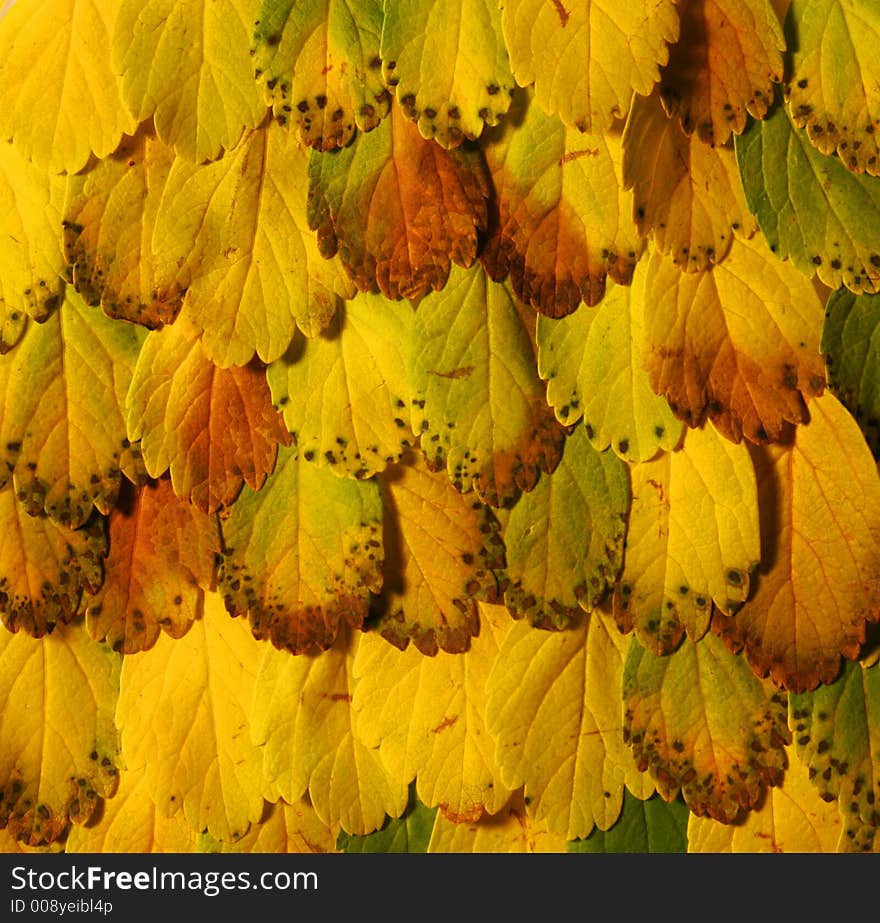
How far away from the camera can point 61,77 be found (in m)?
0.57

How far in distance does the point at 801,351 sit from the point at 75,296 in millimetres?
433

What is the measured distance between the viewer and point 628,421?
0.60 metres

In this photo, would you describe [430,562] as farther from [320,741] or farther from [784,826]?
[784,826]

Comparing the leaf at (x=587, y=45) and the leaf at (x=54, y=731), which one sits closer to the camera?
the leaf at (x=587, y=45)

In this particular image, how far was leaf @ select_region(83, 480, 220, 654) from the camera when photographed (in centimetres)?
63

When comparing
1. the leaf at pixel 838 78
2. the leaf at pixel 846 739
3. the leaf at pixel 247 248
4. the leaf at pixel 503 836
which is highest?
→ the leaf at pixel 838 78

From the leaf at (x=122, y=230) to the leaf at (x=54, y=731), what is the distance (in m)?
0.22

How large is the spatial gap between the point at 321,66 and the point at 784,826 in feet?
1.79

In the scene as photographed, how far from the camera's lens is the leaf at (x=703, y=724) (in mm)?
631

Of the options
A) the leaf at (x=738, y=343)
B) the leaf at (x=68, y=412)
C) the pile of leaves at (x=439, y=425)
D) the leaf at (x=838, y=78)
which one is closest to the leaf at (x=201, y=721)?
the pile of leaves at (x=439, y=425)

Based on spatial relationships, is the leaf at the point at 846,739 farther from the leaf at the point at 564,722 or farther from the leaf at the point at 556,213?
the leaf at the point at 556,213

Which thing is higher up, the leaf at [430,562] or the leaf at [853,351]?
the leaf at [853,351]

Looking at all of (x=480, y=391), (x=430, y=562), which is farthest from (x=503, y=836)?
(x=480, y=391)

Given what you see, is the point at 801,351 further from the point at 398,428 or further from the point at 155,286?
the point at 155,286
